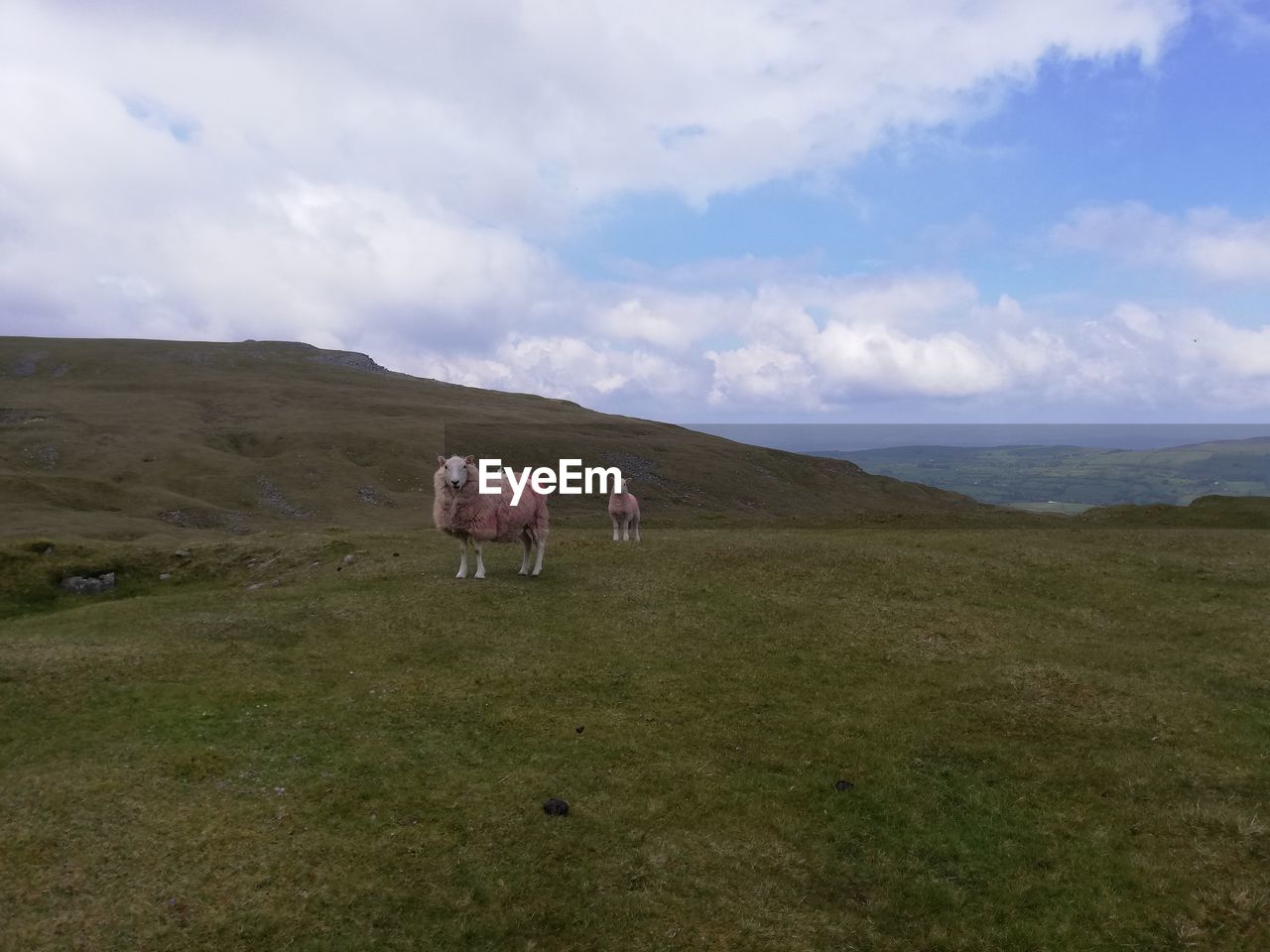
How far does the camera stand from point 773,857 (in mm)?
12281

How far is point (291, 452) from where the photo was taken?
8106 centimetres

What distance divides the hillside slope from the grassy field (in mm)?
29339

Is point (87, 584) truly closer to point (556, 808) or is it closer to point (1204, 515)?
point (556, 808)

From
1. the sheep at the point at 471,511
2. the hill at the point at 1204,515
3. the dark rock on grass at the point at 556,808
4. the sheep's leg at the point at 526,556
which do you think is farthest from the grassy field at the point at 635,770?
the hill at the point at 1204,515

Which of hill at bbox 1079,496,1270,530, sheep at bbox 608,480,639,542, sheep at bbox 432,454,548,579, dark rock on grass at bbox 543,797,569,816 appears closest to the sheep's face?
sheep at bbox 432,454,548,579

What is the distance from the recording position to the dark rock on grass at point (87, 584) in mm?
29672

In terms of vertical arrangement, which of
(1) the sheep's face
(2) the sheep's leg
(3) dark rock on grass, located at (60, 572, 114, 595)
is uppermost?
(1) the sheep's face

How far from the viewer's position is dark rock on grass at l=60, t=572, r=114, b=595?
2967 cm

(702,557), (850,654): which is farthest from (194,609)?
(850,654)

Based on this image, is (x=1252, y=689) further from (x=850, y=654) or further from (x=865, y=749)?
(x=865, y=749)

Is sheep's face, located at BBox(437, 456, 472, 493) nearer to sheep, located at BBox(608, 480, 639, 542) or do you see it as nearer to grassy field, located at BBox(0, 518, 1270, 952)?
grassy field, located at BBox(0, 518, 1270, 952)

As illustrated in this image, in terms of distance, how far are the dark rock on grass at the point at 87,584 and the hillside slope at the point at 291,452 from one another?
58.8 feet

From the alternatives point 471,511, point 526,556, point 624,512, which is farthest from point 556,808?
point 624,512

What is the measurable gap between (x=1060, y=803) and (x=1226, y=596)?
59.0ft
